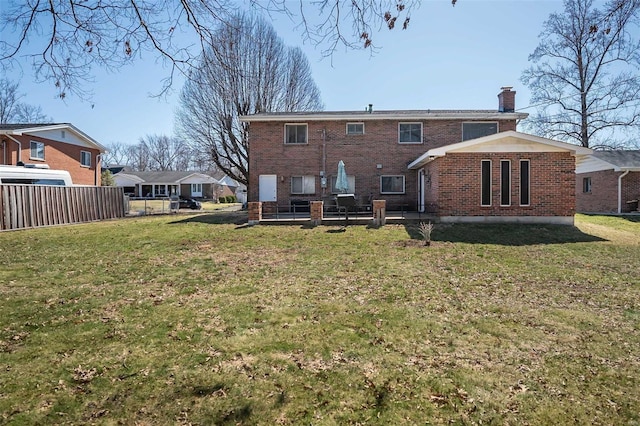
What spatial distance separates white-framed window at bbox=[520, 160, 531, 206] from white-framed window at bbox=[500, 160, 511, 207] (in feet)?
1.53

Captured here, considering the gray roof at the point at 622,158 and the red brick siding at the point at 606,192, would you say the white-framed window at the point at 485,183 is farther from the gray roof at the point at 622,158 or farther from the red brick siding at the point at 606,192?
the red brick siding at the point at 606,192

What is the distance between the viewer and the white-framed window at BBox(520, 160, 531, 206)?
14.2 meters

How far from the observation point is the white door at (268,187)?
19750 mm

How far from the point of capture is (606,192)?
22.6 meters

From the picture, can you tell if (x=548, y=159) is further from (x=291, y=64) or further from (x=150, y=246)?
(x=291, y=64)

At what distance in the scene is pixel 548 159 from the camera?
14133 millimetres

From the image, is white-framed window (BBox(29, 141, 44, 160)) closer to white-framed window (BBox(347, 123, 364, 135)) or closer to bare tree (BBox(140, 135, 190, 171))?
white-framed window (BBox(347, 123, 364, 135))

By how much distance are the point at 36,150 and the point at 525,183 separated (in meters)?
26.7

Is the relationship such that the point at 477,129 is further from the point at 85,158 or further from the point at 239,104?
the point at 85,158

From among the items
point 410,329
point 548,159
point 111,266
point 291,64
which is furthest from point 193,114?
point 410,329

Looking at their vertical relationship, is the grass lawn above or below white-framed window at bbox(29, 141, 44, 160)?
below

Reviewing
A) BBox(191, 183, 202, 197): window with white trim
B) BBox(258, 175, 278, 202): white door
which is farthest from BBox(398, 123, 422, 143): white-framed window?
BBox(191, 183, 202, 197): window with white trim

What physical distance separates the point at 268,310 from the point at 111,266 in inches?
192

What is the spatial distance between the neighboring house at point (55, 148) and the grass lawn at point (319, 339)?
15832 millimetres
